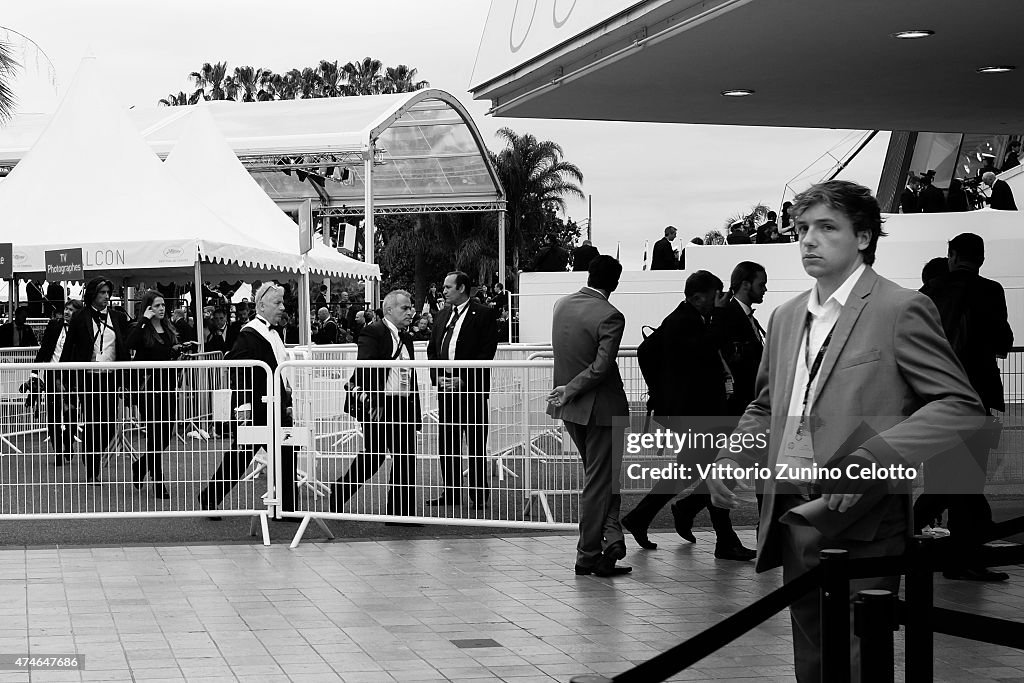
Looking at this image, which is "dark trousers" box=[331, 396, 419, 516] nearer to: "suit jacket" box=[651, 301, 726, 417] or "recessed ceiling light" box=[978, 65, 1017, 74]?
"suit jacket" box=[651, 301, 726, 417]

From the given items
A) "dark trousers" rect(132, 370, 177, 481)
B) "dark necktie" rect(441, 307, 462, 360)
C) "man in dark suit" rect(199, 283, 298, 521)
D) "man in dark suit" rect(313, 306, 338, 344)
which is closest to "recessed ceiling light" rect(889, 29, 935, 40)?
"dark necktie" rect(441, 307, 462, 360)

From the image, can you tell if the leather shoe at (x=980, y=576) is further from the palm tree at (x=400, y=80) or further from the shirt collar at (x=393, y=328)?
the palm tree at (x=400, y=80)

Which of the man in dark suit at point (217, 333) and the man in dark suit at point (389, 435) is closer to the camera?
the man in dark suit at point (389, 435)

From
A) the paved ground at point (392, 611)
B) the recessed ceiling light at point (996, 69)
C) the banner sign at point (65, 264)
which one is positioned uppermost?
the recessed ceiling light at point (996, 69)

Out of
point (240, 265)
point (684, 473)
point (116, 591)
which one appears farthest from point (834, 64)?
point (240, 265)

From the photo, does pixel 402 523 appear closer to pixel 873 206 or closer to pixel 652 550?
pixel 652 550

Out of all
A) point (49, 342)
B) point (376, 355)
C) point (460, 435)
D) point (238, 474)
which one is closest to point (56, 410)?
point (238, 474)

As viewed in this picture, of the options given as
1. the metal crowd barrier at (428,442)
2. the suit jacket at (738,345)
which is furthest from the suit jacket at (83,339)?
the suit jacket at (738,345)

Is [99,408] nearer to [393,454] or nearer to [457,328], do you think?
[393,454]

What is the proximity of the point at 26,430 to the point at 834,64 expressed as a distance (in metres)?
6.75

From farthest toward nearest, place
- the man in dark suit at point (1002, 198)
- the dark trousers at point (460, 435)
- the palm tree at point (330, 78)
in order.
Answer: the palm tree at point (330, 78) < the man in dark suit at point (1002, 198) < the dark trousers at point (460, 435)

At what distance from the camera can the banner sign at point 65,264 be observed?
1736cm

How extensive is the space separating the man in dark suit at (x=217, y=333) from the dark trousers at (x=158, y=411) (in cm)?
1218

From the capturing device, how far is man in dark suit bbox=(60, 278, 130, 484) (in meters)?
10.1
